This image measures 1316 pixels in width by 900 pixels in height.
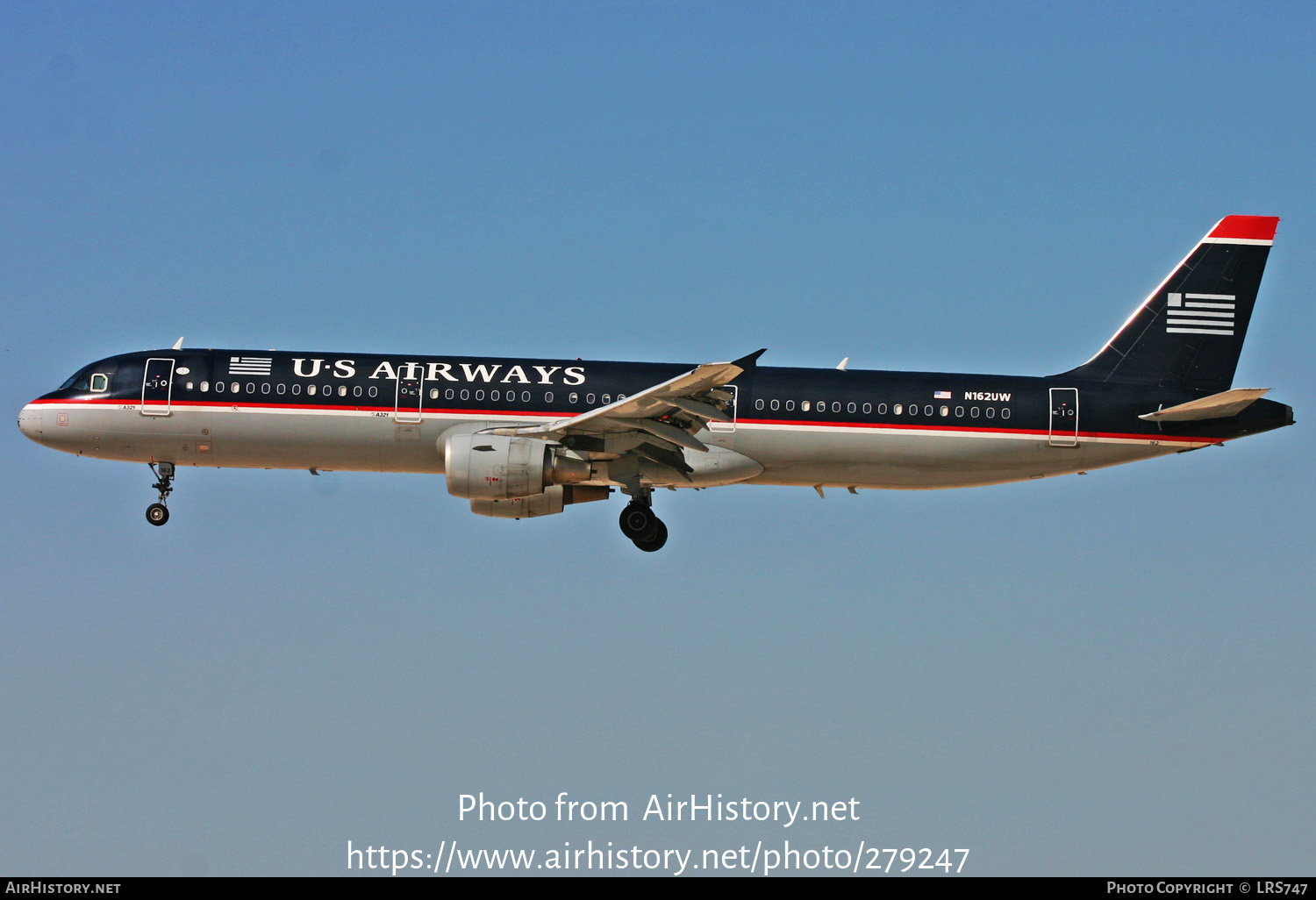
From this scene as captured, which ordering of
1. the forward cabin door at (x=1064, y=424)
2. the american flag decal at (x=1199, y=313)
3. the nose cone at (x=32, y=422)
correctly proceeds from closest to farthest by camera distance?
the forward cabin door at (x=1064, y=424)
the nose cone at (x=32, y=422)
the american flag decal at (x=1199, y=313)

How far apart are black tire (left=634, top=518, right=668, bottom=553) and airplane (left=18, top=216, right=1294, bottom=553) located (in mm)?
60

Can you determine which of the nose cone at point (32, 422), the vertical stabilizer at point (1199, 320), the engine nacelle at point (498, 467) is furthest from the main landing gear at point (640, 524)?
the nose cone at point (32, 422)

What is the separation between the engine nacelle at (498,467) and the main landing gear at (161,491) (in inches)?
314

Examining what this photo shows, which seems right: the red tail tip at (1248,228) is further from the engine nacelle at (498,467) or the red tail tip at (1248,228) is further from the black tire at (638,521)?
the engine nacelle at (498,467)

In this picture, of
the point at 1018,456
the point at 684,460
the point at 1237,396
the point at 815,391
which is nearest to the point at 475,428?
the point at 684,460

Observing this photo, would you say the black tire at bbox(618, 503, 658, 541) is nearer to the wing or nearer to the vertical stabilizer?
the wing

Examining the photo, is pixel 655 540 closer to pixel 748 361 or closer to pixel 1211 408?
pixel 748 361

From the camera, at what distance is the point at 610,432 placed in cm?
3431

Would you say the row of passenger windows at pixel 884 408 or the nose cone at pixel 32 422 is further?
the nose cone at pixel 32 422

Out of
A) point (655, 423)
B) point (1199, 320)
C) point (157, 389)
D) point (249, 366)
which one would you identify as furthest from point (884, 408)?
point (157, 389)

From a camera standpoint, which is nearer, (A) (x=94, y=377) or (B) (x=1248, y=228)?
(A) (x=94, y=377)

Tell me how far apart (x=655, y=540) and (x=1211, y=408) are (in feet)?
45.3

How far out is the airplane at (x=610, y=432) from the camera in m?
35.4

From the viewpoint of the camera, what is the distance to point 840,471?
118 ft
